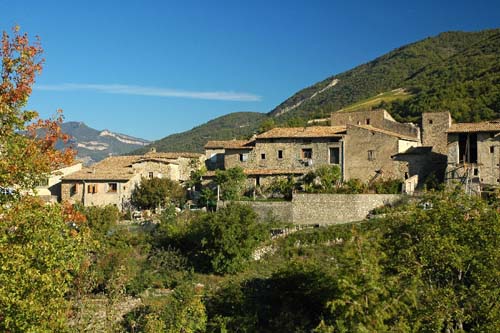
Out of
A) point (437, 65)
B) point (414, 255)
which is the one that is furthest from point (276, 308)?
point (437, 65)

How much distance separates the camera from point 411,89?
8762 cm

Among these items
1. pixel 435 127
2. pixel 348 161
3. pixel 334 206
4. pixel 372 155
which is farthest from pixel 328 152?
Answer: pixel 435 127

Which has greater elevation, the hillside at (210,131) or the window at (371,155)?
the hillside at (210,131)

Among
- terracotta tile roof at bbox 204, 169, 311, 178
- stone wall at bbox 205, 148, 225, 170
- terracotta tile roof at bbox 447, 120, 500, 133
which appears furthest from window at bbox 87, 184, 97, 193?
terracotta tile roof at bbox 447, 120, 500, 133

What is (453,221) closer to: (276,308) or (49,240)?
(276,308)

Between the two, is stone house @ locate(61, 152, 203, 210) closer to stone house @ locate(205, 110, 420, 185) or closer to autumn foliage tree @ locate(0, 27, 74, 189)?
stone house @ locate(205, 110, 420, 185)

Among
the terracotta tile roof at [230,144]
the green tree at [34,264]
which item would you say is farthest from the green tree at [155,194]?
the green tree at [34,264]

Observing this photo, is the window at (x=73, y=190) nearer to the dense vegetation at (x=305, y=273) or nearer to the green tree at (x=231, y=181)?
the dense vegetation at (x=305, y=273)

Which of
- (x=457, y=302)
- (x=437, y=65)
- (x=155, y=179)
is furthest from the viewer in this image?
(x=437, y=65)

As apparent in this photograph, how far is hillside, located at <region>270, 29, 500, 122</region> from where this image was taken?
5950 cm

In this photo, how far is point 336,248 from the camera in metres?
28.9

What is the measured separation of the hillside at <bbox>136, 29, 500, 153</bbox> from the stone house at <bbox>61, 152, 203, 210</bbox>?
22.1 meters

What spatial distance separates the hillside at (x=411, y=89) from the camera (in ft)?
199

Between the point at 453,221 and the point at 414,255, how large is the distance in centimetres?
170
